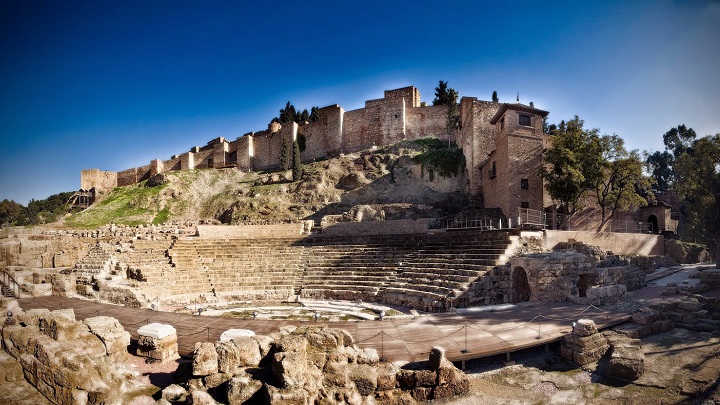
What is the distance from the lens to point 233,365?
630 centimetres

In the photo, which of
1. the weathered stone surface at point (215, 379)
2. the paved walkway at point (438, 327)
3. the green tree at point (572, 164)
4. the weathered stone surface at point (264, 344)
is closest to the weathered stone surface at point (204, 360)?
the weathered stone surface at point (215, 379)

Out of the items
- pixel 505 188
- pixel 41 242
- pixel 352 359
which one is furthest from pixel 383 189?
pixel 352 359

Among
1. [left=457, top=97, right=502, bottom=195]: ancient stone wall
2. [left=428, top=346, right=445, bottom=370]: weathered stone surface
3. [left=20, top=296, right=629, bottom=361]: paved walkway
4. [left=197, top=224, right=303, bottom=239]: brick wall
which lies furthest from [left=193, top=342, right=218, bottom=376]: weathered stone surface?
[left=457, top=97, right=502, bottom=195]: ancient stone wall

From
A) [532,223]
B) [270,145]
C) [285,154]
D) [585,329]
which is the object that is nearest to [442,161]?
[532,223]

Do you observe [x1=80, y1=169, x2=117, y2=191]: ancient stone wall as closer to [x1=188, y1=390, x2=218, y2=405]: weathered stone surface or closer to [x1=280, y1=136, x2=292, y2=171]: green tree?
[x1=280, y1=136, x2=292, y2=171]: green tree

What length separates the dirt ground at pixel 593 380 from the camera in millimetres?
6906

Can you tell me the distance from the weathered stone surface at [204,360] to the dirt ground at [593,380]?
447 centimetres

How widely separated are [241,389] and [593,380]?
291 inches

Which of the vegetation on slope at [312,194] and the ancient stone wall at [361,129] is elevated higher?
the ancient stone wall at [361,129]

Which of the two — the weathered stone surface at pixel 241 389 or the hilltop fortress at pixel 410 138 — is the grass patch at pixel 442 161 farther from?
the weathered stone surface at pixel 241 389

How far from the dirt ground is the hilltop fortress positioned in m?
15.7

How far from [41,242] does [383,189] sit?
26837 mm

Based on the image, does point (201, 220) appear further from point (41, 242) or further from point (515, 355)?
point (515, 355)

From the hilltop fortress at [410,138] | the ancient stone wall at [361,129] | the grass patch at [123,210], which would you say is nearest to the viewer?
the hilltop fortress at [410,138]
